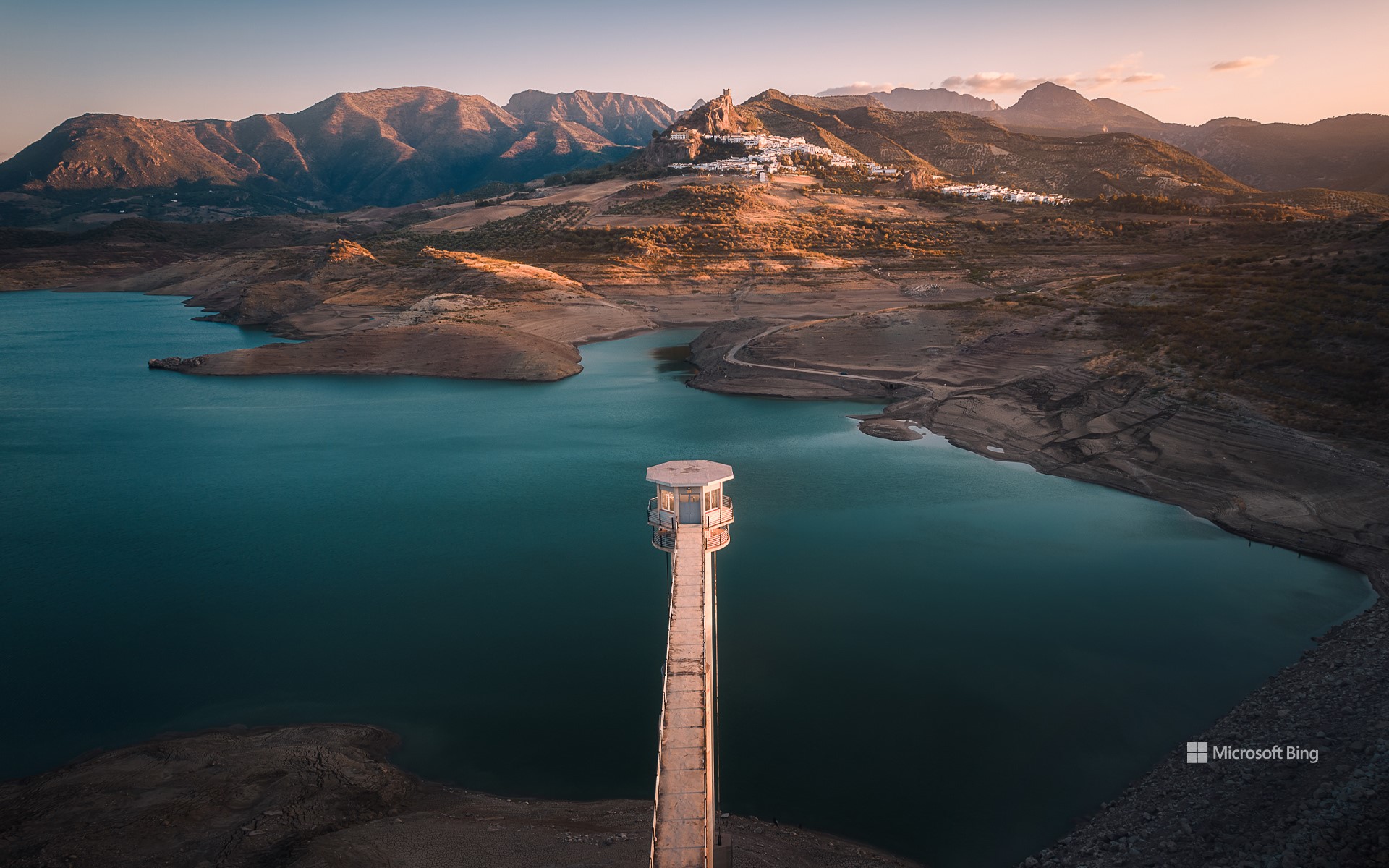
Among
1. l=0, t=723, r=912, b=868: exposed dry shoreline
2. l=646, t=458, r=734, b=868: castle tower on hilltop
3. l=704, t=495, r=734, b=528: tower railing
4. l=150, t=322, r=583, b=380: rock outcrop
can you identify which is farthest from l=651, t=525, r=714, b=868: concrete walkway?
l=150, t=322, r=583, b=380: rock outcrop

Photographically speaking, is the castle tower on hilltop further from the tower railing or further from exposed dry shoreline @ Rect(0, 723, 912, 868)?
Answer: exposed dry shoreline @ Rect(0, 723, 912, 868)

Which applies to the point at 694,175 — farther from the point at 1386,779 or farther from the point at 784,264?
the point at 1386,779

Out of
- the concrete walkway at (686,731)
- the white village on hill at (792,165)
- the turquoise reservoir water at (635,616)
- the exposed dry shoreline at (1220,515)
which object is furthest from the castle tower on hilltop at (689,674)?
the white village on hill at (792,165)

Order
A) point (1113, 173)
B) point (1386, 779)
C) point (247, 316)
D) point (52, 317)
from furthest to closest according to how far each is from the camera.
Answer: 1. point (1113, 173)
2. point (52, 317)
3. point (247, 316)
4. point (1386, 779)

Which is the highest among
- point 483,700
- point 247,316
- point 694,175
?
point 694,175

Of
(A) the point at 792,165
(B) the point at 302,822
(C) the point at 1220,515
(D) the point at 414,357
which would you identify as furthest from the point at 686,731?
(A) the point at 792,165

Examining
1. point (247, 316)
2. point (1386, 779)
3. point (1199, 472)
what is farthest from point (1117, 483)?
point (247, 316)

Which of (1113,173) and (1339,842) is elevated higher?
(1113,173)
